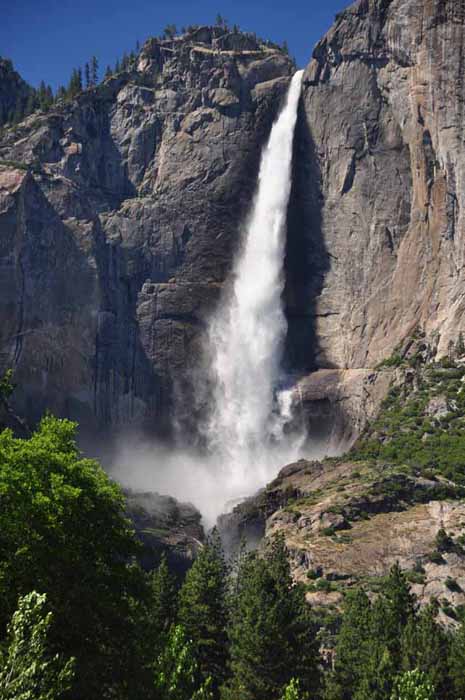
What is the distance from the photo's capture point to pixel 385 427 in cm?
8212

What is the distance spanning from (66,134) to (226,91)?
69.8 ft

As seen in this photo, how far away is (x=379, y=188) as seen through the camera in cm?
10069

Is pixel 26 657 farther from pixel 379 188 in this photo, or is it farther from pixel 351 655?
pixel 379 188

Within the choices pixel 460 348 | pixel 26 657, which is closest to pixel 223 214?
pixel 460 348

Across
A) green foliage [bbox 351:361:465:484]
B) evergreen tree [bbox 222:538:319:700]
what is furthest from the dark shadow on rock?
evergreen tree [bbox 222:538:319:700]

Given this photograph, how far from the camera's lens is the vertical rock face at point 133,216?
321ft

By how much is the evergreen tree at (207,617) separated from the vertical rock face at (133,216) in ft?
167

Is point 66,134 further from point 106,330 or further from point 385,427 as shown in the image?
point 385,427

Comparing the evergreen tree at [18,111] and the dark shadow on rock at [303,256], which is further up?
the evergreen tree at [18,111]

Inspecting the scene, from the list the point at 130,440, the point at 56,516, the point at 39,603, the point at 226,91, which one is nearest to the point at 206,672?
the point at 56,516

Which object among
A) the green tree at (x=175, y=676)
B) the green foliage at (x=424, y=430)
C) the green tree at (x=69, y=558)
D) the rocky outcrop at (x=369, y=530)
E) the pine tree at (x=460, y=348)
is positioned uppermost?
the pine tree at (x=460, y=348)

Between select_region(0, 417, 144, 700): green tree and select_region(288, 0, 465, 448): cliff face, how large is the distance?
64.7 metres

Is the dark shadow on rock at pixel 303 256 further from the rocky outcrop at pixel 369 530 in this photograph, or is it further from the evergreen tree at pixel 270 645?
the evergreen tree at pixel 270 645

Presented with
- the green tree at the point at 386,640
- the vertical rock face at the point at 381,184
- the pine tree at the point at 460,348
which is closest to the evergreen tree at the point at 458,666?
the green tree at the point at 386,640
